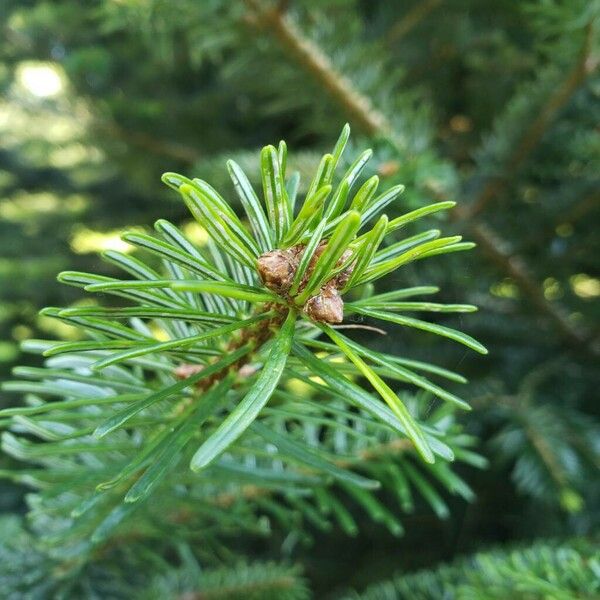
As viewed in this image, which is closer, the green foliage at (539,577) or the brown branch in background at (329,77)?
the green foliage at (539,577)

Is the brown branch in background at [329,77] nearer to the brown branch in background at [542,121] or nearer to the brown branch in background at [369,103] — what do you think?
the brown branch in background at [369,103]

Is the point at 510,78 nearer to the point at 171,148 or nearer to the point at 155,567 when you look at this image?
the point at 171,148

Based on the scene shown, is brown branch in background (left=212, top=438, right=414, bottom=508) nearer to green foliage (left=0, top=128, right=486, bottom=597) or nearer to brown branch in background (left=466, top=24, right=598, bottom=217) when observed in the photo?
green foliage (left=0, top=128, right=486, bottom=597)

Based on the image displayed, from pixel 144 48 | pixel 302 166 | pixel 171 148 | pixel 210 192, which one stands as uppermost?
pixel 144 48

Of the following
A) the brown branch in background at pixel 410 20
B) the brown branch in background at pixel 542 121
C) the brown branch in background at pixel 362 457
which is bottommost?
the brown branch in background at pixel 362 457

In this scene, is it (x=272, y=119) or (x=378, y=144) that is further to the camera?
(x=272, y=119)

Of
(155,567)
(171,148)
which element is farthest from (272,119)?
(155,567)

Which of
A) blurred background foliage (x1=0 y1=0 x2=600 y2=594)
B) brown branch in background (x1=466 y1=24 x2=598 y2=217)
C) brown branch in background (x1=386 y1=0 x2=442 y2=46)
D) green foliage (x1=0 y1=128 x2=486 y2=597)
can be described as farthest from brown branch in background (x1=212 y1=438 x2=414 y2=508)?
brown branch in background (x1=386 y1=0 x2=442 y2=46)

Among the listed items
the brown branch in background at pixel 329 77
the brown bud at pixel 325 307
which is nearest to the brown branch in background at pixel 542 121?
the brown branch in background at pixel 329 77
